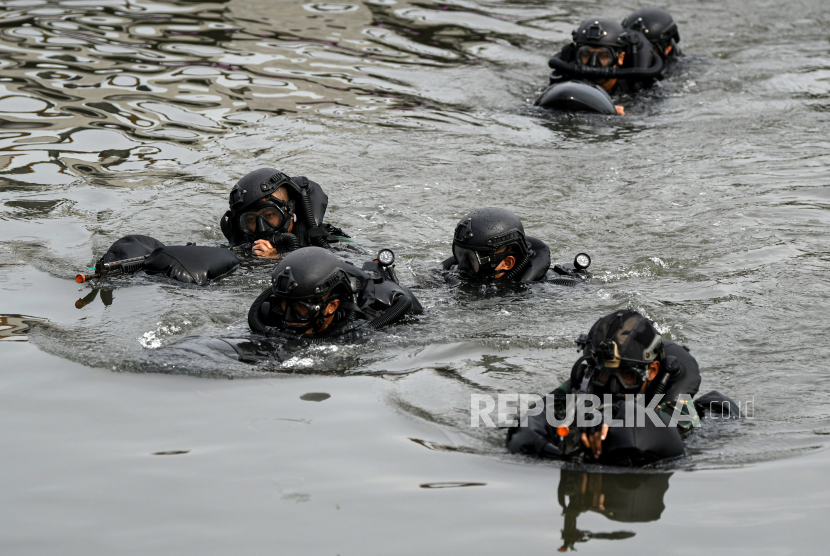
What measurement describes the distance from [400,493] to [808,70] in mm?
13851

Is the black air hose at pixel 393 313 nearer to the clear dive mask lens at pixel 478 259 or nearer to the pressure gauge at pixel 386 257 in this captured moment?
the pressure gauge at pixel 386 257

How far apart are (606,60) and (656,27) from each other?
2.10 meters

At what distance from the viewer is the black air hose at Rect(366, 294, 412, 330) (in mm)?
7484

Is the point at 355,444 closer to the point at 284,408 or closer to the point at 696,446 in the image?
the point at 284,408

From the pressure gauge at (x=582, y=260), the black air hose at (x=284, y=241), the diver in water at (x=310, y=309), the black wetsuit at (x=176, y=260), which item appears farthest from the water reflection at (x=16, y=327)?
the pressure gauge at (x=582, y=260)

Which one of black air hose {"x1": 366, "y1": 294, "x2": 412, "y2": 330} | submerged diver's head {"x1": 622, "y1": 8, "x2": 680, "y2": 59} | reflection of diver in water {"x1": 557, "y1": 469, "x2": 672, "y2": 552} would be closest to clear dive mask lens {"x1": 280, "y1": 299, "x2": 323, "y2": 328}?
black air hose {"x1": 366, "y1": 294, "x2": 412, "y2": 330}

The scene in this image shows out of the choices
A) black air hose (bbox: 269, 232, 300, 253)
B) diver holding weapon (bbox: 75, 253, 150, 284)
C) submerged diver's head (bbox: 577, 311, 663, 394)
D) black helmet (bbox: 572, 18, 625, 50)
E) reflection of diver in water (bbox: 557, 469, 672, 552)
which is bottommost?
reflection of diver in water (bbox: 557, 469, 672, 552)

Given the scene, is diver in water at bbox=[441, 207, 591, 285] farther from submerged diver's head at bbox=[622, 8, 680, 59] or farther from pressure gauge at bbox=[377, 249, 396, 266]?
submerged diver's head at bbox=[622, 8, 680, 59]

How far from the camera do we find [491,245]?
27.0 feet

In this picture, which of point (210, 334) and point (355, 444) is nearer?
point (355, 444)

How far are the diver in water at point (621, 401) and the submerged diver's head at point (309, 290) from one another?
1963 millimetres

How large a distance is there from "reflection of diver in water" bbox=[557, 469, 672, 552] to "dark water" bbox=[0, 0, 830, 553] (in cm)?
6

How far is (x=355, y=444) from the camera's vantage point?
5.84 metres

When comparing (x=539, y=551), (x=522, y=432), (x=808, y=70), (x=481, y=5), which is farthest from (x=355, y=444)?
(x=481, y=5)
